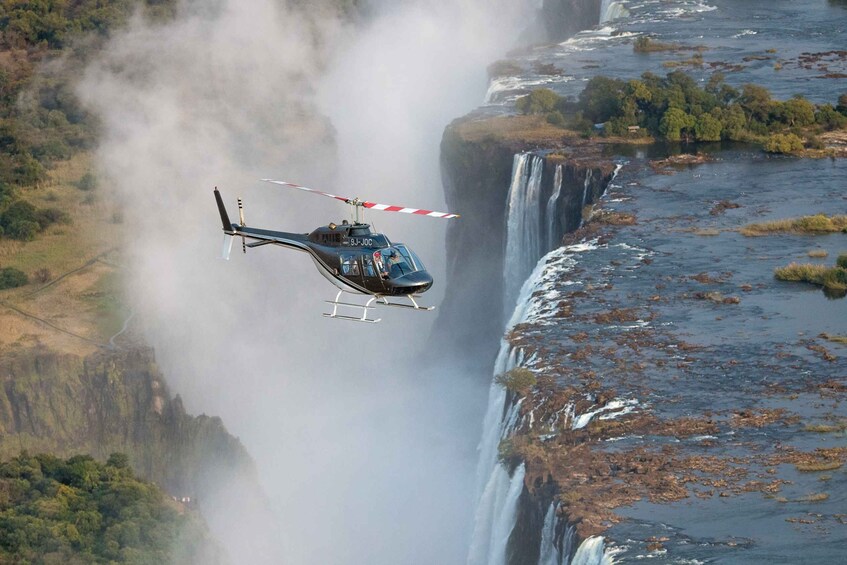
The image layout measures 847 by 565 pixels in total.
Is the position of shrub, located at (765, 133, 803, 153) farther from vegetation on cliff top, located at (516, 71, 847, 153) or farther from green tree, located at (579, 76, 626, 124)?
green tree, located at (579, 76, 626, 124)

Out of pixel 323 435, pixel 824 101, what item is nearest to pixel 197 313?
pixel 323 435

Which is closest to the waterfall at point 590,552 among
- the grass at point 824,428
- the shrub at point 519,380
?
the grass at point 824,428

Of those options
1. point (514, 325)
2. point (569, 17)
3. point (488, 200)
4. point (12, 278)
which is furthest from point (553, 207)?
point (569, 17)

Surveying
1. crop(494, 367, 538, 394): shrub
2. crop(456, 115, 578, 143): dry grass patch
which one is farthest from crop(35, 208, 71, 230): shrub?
crop(494, 367, 538, 394): shrub

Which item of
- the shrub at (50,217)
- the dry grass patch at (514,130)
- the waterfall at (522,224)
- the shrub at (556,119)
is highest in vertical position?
the shrub at (556,119)

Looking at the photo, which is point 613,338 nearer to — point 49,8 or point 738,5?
point 738,5

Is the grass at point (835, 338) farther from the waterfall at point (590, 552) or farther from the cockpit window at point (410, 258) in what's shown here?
the waterfall at point (590, 552)
